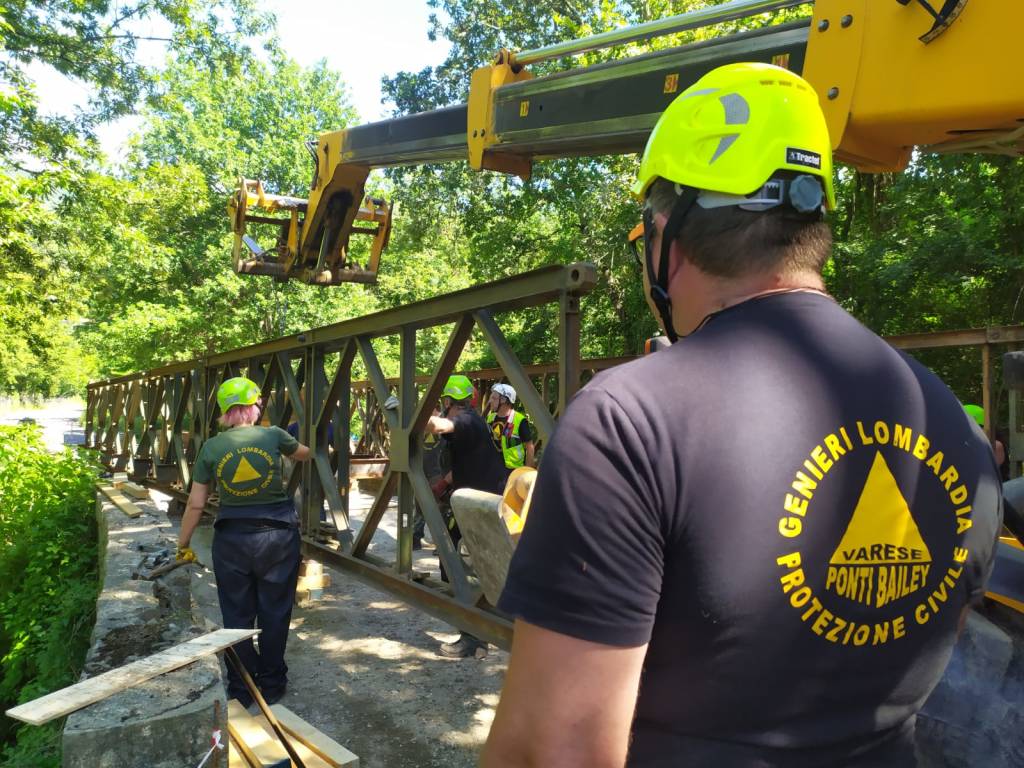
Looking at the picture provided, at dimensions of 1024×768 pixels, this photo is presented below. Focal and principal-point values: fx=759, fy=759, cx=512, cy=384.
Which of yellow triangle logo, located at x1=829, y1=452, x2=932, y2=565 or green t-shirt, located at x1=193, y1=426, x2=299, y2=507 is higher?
yellow triangle logo, located at x1=829, y1=452, x2=932, y2=565

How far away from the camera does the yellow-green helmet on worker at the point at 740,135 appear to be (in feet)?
3.76

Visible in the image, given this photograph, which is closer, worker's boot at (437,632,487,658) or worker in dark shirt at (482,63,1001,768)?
worker in dark shirt at (482,63,1001,768)

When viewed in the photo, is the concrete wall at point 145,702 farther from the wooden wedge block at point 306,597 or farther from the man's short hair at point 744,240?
the wooden wedge block at point 306,597

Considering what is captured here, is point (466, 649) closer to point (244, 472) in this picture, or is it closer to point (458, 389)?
point (244, 472)

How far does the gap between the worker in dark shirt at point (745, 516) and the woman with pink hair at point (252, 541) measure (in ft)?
14.6

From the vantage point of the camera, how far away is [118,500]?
7.79 metres

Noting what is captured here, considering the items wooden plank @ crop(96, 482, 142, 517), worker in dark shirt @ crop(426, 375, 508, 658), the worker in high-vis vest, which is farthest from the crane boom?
wooden plank @ crop(96, 482, 142, 517)

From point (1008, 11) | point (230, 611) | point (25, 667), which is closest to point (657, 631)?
point (1008, 11)

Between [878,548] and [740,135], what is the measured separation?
0.65 metres

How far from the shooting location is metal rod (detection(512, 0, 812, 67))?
110 inches

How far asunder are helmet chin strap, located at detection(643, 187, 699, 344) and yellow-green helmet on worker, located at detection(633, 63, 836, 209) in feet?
0.09

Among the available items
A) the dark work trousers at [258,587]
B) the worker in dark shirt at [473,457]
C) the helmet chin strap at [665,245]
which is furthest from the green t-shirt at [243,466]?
the helmet chin strap at [665,245]

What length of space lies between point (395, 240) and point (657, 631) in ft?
84.3

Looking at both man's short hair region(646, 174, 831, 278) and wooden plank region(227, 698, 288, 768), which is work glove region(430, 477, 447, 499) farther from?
man's short hair region(646, 174, 831, 278)
